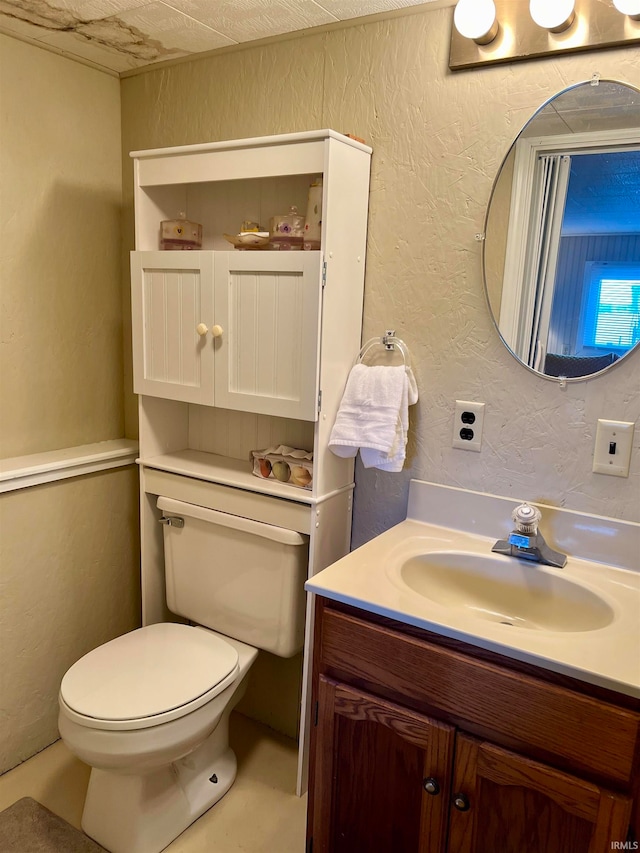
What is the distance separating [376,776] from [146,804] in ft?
2.25

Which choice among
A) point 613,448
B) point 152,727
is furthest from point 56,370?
point 613,448

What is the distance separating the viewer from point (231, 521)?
1738 millimetres

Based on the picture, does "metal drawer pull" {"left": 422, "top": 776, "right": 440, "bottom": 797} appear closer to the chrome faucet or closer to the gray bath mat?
the chrome faucet

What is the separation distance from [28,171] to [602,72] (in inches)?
59.2

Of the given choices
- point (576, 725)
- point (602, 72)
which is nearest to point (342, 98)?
point (602, 72)

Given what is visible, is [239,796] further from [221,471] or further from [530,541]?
[530,541]

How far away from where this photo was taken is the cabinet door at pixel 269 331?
4.98 ft

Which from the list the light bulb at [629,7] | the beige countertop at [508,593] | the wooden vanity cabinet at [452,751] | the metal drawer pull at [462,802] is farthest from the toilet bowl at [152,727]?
the light bulb at [629,7]

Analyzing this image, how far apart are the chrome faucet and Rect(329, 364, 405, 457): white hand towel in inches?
13.4

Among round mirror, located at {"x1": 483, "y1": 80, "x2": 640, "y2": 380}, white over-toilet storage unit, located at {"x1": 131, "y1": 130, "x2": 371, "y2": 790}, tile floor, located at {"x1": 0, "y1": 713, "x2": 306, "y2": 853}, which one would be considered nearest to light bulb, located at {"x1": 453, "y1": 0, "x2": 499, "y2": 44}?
round mirror, located at {"x1": 483, "y1": 80, "x2": 640, "y2": 380}

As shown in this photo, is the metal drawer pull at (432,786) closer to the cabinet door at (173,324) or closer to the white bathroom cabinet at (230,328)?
the white bathroom cabinet at (230,328)

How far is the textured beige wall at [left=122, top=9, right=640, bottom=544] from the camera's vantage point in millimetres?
1396

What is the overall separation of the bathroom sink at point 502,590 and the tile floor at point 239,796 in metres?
0.79

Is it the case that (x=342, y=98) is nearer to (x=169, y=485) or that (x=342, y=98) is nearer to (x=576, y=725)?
(x=169, y=485)
